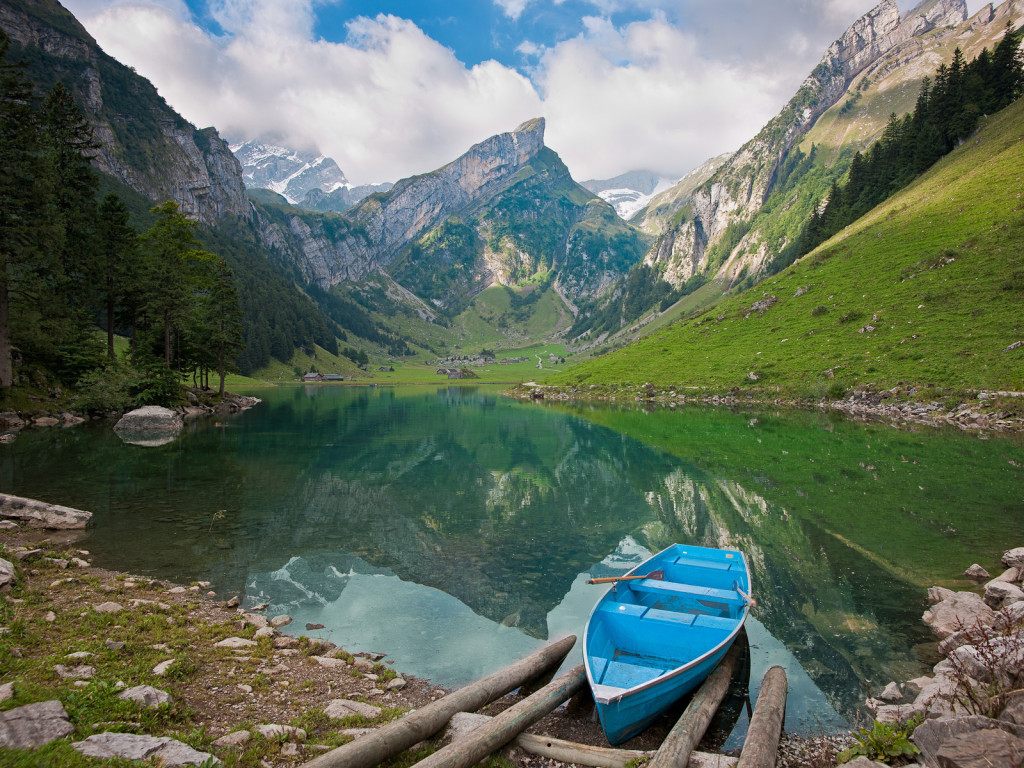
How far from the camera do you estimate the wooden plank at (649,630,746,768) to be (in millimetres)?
6984

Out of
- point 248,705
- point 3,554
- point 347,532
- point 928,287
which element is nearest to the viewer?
point 248,705

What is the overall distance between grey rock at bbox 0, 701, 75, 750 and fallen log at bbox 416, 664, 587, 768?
4057 mm

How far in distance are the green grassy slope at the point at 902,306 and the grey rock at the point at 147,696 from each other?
60353 mm

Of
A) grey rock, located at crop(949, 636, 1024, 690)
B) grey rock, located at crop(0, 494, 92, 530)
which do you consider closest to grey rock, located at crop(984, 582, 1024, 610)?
grey rock, located at crop(949, 636, 1024, 690)

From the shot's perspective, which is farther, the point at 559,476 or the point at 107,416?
the point at 107,416

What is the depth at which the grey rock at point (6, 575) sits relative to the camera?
11000 millimetres

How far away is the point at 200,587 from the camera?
14.6 m

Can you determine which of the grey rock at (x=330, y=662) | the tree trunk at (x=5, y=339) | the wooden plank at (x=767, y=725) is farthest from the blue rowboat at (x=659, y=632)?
the tree trunk at (x=5, y=339)

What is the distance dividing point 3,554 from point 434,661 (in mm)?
11591

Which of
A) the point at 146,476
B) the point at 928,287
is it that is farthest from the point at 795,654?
the point at 928,287

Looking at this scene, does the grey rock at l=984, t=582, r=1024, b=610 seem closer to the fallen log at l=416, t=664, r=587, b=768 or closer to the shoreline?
the fallen log at l=416, t=664, r=587, b=768

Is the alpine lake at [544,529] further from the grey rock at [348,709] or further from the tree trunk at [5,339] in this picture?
the tree trunk at [5,339]

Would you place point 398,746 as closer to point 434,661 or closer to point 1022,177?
point 434,661

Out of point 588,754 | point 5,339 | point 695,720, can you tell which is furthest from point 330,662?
point 5,339
